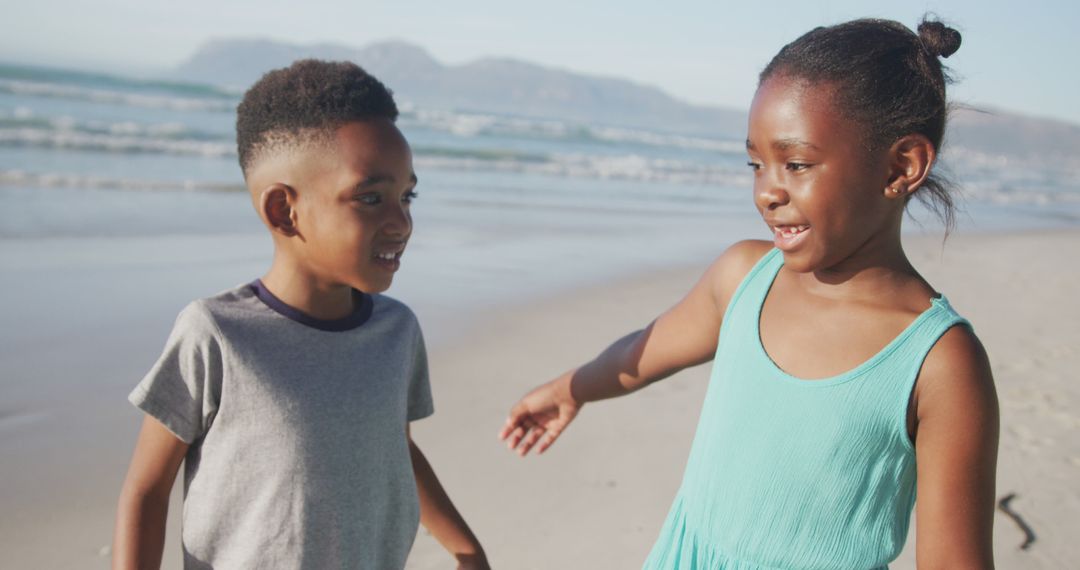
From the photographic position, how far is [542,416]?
7.39 ft

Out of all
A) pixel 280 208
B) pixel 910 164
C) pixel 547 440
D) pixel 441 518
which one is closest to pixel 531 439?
pixel 547 440

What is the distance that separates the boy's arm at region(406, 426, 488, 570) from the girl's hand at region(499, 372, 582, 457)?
23 cm

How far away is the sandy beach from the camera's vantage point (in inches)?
126

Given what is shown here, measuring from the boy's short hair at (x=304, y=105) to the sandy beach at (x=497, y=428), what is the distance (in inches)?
66.2

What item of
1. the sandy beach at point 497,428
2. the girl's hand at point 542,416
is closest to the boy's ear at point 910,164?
the girl's hand at point 542,416

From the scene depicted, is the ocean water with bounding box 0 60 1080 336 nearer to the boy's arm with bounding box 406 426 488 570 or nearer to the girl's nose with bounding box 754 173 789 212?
the girl's nose with bounding box 754 173 789 212

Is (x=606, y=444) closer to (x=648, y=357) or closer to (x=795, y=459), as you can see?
(x=648, y=357)

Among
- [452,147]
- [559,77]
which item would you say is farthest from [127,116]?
[559,77]

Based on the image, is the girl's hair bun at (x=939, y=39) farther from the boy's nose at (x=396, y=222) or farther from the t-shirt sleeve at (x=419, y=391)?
the t-shirt sleeve at (x=419, y=391)

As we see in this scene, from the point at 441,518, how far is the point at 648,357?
1.97 ft

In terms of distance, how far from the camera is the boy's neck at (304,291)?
71.3 inches

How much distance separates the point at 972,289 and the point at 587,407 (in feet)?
16.6

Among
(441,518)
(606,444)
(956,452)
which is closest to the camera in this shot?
(956,452)

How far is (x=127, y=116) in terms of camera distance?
17016 millimetres
